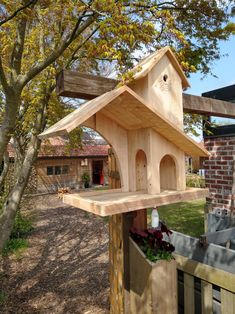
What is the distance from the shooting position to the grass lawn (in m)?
6.57

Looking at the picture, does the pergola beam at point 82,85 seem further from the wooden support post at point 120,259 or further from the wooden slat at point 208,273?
the wooden slat at point 208,273

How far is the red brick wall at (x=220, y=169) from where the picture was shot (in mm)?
4336

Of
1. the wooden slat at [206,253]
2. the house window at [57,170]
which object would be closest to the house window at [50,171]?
the house window at [57,170]

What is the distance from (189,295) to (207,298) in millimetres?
217

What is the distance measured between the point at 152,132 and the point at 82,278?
392cm

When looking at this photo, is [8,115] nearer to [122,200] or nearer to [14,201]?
[14,201]

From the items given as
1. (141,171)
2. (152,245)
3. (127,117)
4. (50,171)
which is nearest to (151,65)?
(127,117)

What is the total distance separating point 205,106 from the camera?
2371 mm

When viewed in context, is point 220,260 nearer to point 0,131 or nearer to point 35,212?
point 0,131

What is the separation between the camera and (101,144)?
22406 mm

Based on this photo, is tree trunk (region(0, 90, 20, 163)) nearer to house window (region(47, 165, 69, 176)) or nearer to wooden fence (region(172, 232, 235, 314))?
wooden fence (region(172, 232, 235, 314))

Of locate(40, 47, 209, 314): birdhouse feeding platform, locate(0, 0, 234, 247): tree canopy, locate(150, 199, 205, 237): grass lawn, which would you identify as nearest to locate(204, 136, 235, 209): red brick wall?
locate(0, 0, 234, 247): tree canopy

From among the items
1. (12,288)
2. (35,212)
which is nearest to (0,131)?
(12,288)

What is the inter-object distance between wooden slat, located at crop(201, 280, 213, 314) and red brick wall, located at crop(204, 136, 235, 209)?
2427mm
